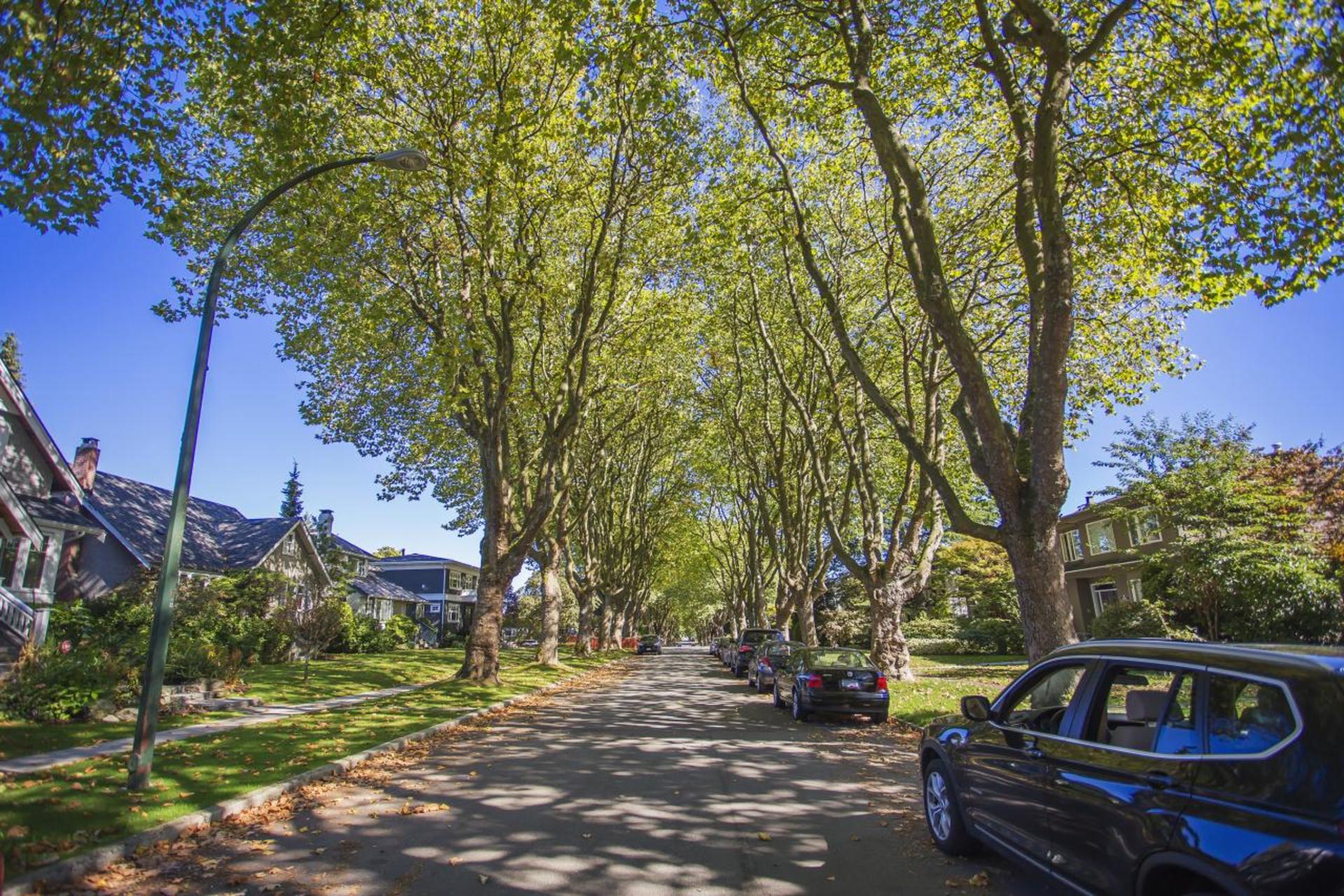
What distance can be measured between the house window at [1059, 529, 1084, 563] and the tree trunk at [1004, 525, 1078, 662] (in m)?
35.1

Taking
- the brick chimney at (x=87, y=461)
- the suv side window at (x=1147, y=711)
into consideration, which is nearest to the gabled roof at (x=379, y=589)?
the brick chimney at (x=87, y=461)

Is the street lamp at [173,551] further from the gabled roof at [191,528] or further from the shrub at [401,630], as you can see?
the shrub at [401,630]

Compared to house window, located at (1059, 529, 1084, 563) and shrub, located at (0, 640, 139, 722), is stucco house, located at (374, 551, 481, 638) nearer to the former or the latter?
house window, located at (1059, 529, 1084, 563)

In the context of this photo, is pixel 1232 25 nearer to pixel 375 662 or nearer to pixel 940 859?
pixel 940 859

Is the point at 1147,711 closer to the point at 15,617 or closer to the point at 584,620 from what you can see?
the point at 15,617

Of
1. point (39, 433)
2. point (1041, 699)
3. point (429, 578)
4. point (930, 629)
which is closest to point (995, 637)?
point (930, 629)

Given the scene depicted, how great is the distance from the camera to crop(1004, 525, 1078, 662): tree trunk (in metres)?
8.84

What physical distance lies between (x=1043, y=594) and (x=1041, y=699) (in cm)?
386

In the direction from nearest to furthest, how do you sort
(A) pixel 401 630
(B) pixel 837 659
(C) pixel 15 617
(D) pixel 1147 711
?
(D) pixel 1147 711 < (B) pixel 837 659 < (C) pixel 15 617 < (A) pixel 401 630

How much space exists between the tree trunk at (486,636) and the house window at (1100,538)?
101ft

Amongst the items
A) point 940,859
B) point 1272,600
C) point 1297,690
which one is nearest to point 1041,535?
point 940,859

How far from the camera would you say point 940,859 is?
18.8ft

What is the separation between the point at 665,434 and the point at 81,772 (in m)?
30.6

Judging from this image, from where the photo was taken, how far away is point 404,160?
401 inches
